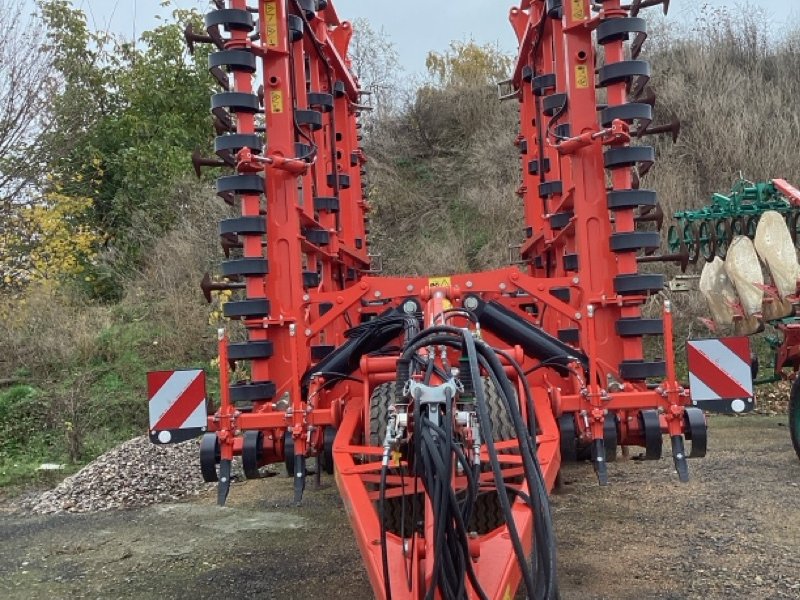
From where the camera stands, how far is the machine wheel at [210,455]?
10.4ft

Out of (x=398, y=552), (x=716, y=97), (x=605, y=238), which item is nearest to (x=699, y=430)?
(x=605, y=238)

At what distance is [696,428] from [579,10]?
6.94 feet

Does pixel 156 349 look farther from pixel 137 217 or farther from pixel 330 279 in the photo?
pixel 330 279

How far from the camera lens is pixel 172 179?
44.1 ft

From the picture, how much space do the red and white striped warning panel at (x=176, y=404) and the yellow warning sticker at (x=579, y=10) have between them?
2514 mm

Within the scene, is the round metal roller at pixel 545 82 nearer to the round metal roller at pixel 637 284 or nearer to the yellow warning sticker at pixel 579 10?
the yellow warning sticker at pixel 579 10

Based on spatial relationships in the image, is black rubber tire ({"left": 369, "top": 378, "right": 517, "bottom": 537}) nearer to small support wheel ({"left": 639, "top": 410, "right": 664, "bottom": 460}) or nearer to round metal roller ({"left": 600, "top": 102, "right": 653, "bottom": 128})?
small support wheel ({"left": 639, "top": 410, "right": 664, "bottom": 460})

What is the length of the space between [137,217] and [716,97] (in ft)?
34.4

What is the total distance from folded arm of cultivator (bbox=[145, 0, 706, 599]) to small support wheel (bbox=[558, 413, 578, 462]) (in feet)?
0.03

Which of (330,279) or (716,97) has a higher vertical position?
(716,97)

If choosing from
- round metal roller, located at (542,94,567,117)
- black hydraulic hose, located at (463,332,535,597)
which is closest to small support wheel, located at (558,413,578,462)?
black hydraulic hose, located at (463,332,535,597)

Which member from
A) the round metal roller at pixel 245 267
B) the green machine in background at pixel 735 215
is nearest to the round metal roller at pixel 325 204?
the round metal roller at pixel 245 267

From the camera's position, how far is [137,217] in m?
13.6

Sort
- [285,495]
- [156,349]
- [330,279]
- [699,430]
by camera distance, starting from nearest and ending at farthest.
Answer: [699,430] → [330,279] → [285,495] → [156,349]
